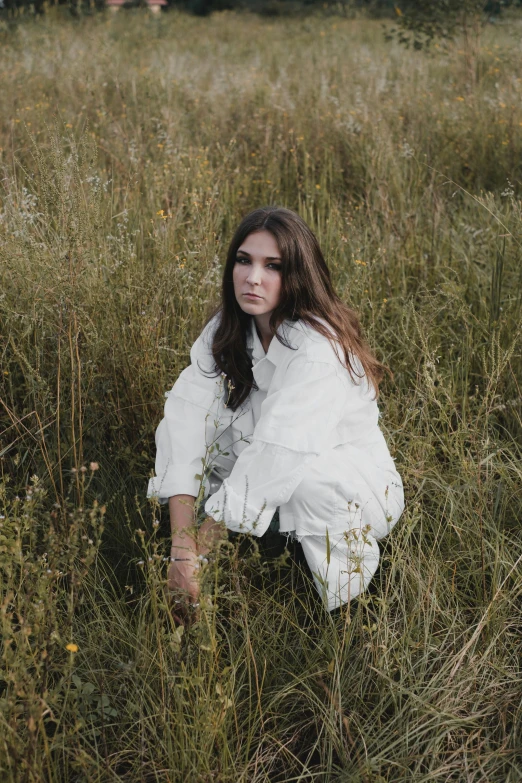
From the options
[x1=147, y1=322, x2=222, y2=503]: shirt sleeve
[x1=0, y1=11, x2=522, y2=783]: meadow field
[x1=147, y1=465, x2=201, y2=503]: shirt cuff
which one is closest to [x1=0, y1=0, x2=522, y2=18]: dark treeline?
[x1=0, y1=11, x2=522, y2=783]: meadow field

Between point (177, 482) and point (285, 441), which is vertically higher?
point (285, 441)

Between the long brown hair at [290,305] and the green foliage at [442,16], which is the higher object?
the green foliage at [442,16]

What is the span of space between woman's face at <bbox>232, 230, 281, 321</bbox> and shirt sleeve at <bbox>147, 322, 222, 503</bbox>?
246mm

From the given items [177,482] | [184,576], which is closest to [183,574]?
[184,576]

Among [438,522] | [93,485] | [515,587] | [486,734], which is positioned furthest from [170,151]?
[486,734]

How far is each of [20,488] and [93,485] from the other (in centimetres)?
24

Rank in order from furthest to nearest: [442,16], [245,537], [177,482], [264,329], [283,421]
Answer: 1. [442,16]
2. [264,329]
3. [177,482]
4. [283,421]
5. [245,537]

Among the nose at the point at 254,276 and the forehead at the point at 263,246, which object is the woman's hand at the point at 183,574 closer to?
the nose at the point at 254,276

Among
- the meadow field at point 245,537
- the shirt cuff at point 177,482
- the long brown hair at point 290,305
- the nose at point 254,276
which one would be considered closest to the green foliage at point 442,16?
the meadow field at point 245,537

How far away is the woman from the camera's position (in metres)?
2.00

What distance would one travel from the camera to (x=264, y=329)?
2.42 meters

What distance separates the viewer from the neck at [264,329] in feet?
7.84

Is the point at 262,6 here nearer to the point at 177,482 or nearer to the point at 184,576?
the point at 177,482

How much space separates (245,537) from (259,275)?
33.6 inches
